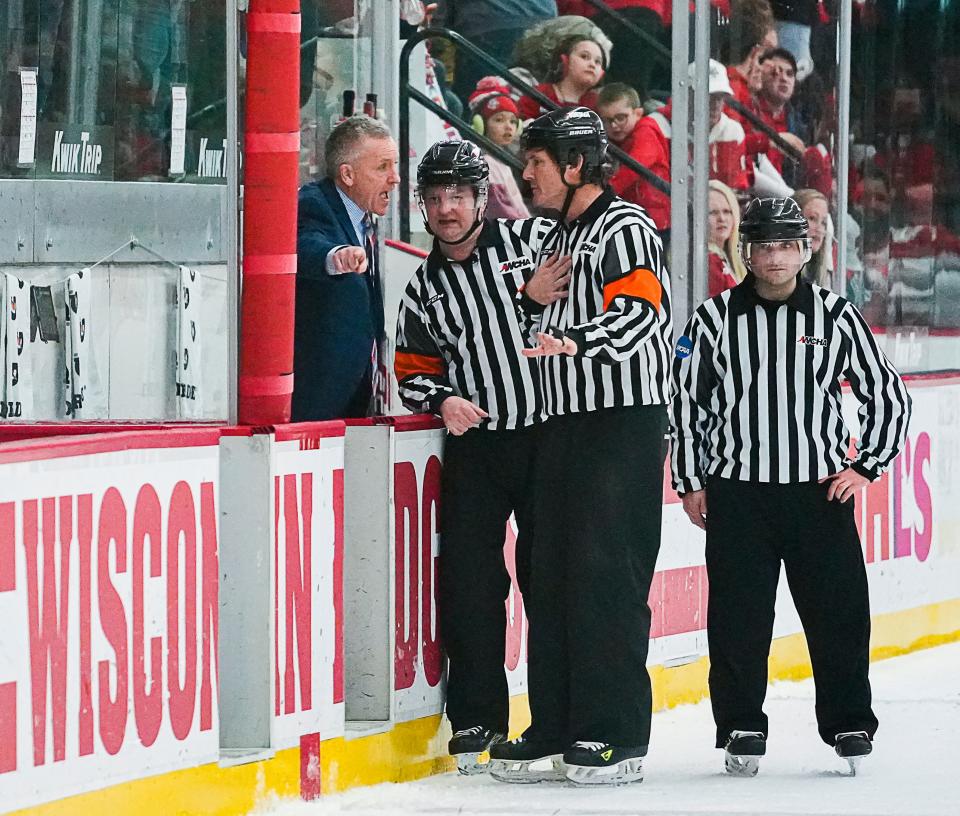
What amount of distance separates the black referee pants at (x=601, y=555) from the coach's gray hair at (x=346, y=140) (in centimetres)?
81

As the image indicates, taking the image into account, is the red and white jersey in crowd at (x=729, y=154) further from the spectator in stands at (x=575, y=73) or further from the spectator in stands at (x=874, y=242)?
the spectator in stands at (x=874, y=242)

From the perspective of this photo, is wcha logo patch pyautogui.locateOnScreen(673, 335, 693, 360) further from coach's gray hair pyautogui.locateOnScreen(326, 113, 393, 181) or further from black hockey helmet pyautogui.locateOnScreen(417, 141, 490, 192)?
coach's gray hair pyautogui.locateOnScreen(326, 113, 393, 181)

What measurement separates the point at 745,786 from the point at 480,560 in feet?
2.67

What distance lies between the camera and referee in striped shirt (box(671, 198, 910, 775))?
5.46 meters

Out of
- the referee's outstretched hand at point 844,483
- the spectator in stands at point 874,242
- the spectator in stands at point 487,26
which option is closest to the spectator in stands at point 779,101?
the spectator in stands at point 874,242

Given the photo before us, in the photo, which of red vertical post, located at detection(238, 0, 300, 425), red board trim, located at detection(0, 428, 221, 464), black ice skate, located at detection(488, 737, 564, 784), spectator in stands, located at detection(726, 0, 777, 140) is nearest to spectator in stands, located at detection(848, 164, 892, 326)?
spectator in stands, located at detection(726, 0, 777, 140)

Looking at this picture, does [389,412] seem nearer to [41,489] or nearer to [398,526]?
[398,526]

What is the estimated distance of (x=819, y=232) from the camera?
8.22 metres

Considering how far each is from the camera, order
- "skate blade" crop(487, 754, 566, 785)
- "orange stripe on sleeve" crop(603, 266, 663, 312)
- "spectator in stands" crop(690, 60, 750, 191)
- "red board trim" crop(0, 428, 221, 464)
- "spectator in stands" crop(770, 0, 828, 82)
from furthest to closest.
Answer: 1. "spectator in stands" crop(770, 0, 828, 82)
2. "spectator in stands" crop(690, 60, 750, 191)
3. "skate blade" crop(487, 754, 566, 785)
4. "orange stripe on sleeve" crop(603, 266, 663, 312)
5. "red board trim" crop(0, 428, 221, 464)

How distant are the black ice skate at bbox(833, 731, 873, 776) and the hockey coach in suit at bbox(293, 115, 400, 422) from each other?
1.40m

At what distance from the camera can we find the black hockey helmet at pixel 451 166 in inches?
213

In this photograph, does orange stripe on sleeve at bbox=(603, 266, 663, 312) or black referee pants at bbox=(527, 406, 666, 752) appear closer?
orange stripe on sleeve at bbox=(603, 266, 663, 312)

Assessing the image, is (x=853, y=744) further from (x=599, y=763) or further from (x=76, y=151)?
(x=76, y=151)

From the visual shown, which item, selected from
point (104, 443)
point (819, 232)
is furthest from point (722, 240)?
point (104, 443)
